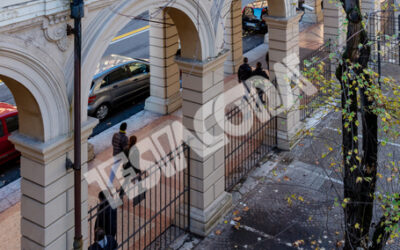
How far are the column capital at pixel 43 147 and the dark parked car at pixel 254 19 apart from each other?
763 inches

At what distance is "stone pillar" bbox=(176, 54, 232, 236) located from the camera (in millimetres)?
11250

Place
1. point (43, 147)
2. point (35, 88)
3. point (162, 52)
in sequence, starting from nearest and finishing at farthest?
point (35, 88)
point (43, 147)
point (162, 52)

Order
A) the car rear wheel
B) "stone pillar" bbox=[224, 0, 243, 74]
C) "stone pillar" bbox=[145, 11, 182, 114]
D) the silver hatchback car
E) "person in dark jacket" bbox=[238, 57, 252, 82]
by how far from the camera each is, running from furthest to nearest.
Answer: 1. "stone pillar" bbox=[224, 0, 243, 74]
2. the car rear wheel
3. the silver hatchback car
4. "person in dark jacket" bbox=[238, 57, 252, 82]
5. "stone pillar" bbox=[145, 11, 182, 114]

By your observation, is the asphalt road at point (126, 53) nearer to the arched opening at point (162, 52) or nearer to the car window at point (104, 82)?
the car window at point (104, 82)

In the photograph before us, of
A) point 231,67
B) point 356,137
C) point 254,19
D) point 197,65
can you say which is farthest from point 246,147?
point 254,19

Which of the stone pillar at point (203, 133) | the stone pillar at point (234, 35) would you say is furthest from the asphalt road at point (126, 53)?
the stone pillar at point (203, 133)

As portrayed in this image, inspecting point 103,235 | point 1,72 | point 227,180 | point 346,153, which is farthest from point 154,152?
point 1,72

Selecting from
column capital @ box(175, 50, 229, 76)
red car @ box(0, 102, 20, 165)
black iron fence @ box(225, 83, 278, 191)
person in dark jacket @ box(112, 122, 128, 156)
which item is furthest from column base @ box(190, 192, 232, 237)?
red car @ box(0, 102, 20, 165)

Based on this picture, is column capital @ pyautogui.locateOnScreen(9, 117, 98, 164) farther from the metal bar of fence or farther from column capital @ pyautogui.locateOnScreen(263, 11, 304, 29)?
column capital @ pyautogui.locateOnScreen(263, 11, 304, 29)

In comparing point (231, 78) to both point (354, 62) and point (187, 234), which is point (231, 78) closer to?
point (187, 234)

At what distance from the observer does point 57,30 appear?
25.9ft

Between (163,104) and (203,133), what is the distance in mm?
5519

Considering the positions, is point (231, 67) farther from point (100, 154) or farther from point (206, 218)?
point (206, 218)

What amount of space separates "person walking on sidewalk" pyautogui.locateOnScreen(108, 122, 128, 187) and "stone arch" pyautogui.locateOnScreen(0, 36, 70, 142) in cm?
422
